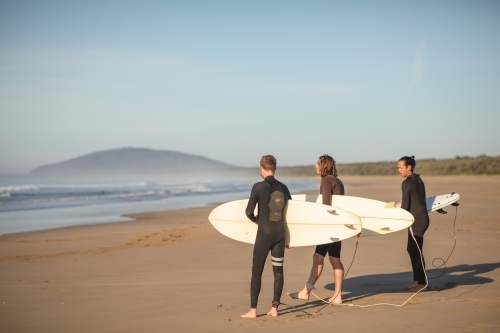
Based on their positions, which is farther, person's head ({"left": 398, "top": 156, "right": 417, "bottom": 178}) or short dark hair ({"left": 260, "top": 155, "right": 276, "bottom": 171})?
person's head ({"left": 398, "top": 156, "right": 417, "bottom": 178})

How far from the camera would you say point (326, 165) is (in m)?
5.95

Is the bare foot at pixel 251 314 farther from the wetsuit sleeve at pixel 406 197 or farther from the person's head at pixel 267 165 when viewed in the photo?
the wetsuit sleeve at pixel 406 197

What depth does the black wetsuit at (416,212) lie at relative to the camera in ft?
20.9

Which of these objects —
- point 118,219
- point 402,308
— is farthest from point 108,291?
point 118,219

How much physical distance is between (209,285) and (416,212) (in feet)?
9.13

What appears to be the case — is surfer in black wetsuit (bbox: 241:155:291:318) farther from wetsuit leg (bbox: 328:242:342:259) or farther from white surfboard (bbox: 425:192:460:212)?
white surfboard (bbox: 425:192:460:212)

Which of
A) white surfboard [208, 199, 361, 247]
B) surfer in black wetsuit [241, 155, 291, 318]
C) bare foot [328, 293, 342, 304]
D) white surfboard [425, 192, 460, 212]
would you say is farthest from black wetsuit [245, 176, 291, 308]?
white surfboard [425, 192, 460, 212]

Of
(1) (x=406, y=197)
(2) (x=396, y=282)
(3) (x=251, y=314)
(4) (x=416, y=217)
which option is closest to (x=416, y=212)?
(4) (x=416, y=217)

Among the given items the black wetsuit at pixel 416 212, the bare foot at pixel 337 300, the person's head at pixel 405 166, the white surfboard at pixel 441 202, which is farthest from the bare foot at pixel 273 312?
the white surfboard at pixel 441 202

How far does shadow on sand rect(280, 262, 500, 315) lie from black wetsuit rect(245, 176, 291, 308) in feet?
1.91

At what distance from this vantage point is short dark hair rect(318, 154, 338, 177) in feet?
19.6

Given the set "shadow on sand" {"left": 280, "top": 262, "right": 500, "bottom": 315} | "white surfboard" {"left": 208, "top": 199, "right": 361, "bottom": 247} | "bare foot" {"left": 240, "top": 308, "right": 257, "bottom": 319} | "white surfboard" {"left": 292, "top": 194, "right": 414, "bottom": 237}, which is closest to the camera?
"bare foot" {"left": 240, "top": 308, "right": 257, "bottom": 319}

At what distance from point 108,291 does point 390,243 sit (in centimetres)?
579

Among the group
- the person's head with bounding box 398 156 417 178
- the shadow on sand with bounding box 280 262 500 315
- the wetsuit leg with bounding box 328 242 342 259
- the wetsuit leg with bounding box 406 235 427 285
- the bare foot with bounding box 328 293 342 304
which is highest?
the person's head with bounding box 398 156 417 178
